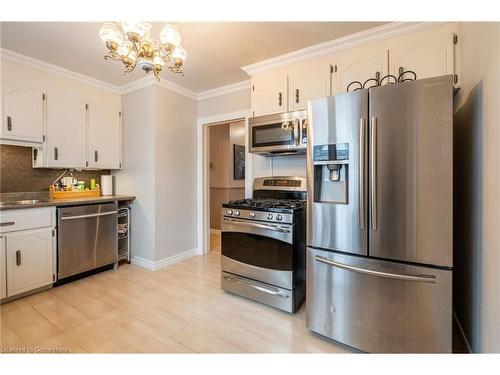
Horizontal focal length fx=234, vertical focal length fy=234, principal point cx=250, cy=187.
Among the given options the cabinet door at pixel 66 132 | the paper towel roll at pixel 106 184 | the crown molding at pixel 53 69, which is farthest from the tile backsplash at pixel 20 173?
the crown molding at pixel 53 69

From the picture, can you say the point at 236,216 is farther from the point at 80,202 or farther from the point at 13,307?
the point at 13,307

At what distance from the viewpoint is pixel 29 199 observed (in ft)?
8.80

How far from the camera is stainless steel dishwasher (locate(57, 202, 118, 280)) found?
2.42m

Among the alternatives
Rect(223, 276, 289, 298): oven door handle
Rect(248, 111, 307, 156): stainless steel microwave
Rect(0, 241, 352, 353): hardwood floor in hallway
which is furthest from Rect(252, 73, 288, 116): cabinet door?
Rect(0, 241, 352, 353): hardwood floor in hallway

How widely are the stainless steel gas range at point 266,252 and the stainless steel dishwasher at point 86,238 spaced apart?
59.9 inches

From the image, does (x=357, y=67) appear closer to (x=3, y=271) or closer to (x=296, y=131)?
(x=296, y=131)

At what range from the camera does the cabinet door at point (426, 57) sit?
1705 millimetres

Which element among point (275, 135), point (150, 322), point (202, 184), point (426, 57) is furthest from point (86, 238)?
point (426, 57)

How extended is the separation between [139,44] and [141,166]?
1.85 metres

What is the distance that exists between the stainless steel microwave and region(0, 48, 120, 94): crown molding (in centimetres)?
210

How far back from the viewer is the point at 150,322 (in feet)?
6.04

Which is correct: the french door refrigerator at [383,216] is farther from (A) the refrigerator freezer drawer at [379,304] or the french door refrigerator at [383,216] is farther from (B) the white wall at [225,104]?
(B) the white wall at [225,104]
